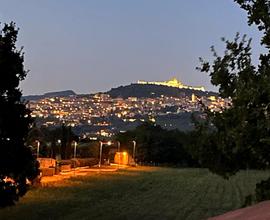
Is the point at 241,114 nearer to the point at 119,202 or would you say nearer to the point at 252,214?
the point at 252,214

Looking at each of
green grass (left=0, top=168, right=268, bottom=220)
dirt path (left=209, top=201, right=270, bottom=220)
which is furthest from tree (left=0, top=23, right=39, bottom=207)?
dirt path (left=209, top=201, right=270, bottom=220)

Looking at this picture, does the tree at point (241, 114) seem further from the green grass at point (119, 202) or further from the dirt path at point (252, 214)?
the green grass at point (119, 202)

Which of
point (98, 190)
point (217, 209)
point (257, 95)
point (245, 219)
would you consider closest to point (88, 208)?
point (217, 209)

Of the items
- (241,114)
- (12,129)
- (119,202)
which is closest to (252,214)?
(241,114)

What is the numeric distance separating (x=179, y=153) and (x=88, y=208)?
82955 mm

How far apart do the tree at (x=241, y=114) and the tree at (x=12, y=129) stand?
857cm

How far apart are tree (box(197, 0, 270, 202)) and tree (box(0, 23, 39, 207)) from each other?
28.1ft

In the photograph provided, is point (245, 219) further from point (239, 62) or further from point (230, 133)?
point (239, 62)

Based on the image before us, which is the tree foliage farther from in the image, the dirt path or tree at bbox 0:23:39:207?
tree at bbox 0:23:39:207

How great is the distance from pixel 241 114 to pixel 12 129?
425 inches

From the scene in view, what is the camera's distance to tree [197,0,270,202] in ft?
37.6

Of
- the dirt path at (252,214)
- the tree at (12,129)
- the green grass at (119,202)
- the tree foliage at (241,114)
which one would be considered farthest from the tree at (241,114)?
the green grass at (119,202)

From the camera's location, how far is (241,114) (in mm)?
11938

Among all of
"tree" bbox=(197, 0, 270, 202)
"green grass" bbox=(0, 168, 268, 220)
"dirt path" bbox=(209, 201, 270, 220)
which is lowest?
"green grass" bbox=(0, 168, 268, 220)
